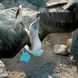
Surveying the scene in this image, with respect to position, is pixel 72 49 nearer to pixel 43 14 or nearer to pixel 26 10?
pixel 43 14

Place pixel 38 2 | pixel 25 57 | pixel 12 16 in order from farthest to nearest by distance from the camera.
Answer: pixel 38 2
pixel 12 16
pixel 25 57

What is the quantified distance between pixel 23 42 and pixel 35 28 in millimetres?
267

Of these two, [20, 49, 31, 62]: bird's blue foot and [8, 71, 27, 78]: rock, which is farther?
[20, 49, 31, 62]: bird's blue foot

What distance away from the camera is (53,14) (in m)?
3.85

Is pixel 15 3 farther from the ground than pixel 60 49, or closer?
farther from the ground

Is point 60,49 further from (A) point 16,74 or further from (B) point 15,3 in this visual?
(B) point 15,3

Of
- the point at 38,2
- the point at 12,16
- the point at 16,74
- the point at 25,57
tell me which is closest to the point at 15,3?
the point at 38,2

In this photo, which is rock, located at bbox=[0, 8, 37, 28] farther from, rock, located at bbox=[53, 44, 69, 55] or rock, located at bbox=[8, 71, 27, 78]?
rock, located at bbox=[8, 71, 27, 78]

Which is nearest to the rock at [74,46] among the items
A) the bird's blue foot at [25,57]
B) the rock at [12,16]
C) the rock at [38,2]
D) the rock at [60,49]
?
the rock at [60,49]

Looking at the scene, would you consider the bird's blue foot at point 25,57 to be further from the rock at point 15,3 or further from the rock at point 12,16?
the rock at point 15,3

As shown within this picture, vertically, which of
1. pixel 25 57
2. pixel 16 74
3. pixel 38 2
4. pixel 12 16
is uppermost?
pixel 38 2

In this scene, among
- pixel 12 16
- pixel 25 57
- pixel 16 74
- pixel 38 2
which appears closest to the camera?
pixel 16 74

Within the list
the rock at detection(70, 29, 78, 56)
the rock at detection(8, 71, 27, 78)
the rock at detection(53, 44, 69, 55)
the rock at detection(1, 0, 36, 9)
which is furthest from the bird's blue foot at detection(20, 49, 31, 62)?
the rock at detection(1, 0, 36, 9)

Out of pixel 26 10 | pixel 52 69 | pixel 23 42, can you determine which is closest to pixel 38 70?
pixel 52 69
